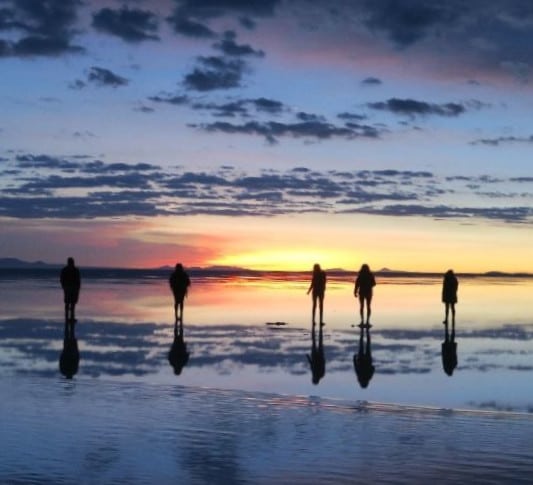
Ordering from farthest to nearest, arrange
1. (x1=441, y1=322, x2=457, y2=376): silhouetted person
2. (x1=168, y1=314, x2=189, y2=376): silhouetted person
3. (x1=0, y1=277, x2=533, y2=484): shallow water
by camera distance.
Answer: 1. (x1=441, y1=322, x2=457, y2=376): silhouetted person
2. (x1=168, y1=314, x2=189, y2=376): silhouetted person
3. (x1=0, y1=277, x2=533, y2=484): shallow water

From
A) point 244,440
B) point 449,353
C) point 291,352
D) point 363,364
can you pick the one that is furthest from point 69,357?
point 244,440

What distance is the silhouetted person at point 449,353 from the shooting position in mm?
18141

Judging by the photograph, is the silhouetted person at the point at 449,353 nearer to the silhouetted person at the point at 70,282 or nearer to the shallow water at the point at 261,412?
the shallow water at the point at 261,412

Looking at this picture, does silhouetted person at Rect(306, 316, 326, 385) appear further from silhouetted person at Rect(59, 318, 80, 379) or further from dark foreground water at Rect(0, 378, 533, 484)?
silhouetted person at Rect(59, 318, 80, 379)

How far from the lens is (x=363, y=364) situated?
1841cm

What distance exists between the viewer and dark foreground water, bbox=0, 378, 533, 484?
887 centimetres

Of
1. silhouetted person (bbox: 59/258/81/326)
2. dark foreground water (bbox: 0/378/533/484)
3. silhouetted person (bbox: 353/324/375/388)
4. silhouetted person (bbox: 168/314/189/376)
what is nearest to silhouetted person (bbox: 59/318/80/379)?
silhouetted person (bbox: 168/314/189/376)

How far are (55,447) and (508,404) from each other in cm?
710

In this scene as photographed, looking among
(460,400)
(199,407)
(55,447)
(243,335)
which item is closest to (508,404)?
(460,400)

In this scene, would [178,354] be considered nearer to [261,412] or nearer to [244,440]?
[261,412]

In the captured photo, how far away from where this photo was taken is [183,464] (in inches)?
365

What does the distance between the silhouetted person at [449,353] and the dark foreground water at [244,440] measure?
5.43 meters

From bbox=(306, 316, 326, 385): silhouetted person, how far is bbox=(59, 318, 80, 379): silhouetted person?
4562 millimetres

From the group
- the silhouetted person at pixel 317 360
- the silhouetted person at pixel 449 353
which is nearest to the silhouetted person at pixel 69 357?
the silhouetted person at pixel 317 360
